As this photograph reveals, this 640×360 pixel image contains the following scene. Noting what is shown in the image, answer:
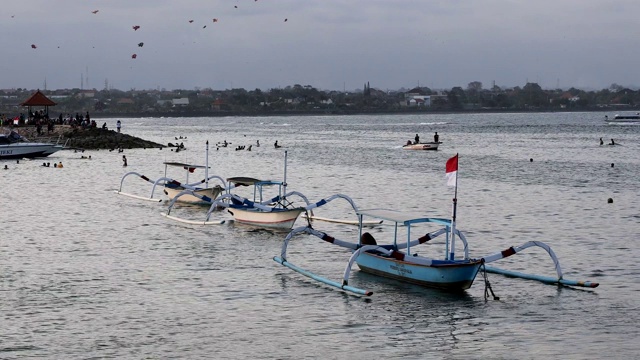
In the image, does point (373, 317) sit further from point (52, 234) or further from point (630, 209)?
point (630, 209)

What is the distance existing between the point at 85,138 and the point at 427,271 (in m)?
81.3

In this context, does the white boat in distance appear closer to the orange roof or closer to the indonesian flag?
the orange roof

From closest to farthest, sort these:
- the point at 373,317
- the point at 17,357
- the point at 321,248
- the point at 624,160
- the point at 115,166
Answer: the point at 17,357
the point at 373,317
the point at 321,248
the point at 115,166
the point at 624,160

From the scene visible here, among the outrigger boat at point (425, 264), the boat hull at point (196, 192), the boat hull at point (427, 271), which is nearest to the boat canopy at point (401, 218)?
the outrigger boat at point (425, 264)

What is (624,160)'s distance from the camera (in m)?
87.7

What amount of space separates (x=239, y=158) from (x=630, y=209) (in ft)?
172

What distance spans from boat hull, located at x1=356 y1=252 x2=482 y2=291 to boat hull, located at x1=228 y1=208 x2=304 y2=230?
8.81 metres

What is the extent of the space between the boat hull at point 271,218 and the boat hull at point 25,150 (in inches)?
1785

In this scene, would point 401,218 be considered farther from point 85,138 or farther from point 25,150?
point 85,138

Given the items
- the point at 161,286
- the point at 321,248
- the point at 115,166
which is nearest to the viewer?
the point at 161,286

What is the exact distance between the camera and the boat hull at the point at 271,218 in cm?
3588

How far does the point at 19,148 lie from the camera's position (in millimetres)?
77688

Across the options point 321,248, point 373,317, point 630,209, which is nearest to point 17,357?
point 373,317

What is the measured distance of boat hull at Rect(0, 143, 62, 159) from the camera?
254ft
